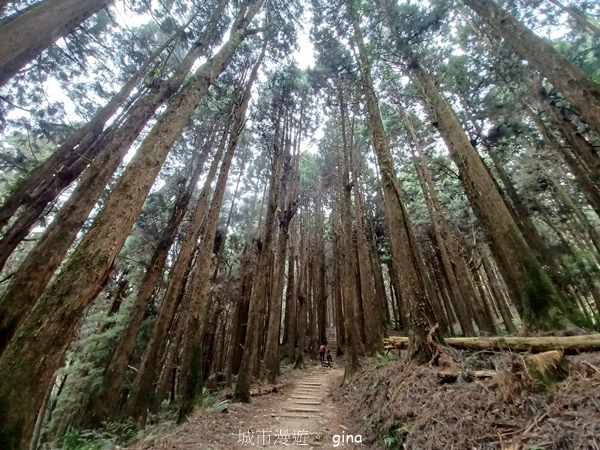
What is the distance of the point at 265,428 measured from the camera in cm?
525

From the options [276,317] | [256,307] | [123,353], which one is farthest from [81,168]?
[276,317]

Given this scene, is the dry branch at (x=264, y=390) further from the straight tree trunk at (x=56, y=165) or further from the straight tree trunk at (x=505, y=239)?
the straight tree trunk at (x=56, y=165)

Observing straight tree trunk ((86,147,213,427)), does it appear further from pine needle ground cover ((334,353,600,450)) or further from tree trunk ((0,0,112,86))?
pine needle ground cover ((334,353,600,450))

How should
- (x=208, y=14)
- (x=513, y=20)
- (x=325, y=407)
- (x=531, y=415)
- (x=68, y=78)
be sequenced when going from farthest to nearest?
(x=208, y=14) → (x=68, y=78) → (x=325, y=407) → (x=513, y=20) → (x=531, y=415)

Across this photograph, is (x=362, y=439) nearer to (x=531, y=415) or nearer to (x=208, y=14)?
(x=531, y=415)

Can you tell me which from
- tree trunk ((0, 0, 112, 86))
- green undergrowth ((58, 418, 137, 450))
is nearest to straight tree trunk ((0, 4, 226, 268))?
tree trunk ((0, 0, 112, 86))

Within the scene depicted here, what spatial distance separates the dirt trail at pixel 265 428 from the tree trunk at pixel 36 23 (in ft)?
18.5

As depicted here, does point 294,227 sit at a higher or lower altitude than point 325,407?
higher

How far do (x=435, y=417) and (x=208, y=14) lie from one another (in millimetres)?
11886

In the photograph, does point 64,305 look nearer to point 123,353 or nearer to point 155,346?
point 155,346

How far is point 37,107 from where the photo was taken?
24.2ft

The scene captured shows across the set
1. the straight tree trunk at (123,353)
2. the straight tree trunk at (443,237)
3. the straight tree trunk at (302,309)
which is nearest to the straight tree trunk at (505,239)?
the straight tree trunk at (443,237)

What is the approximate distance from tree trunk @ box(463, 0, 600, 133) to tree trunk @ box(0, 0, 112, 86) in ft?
24.4

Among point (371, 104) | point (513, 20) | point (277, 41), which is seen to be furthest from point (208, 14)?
point (513, 20)
